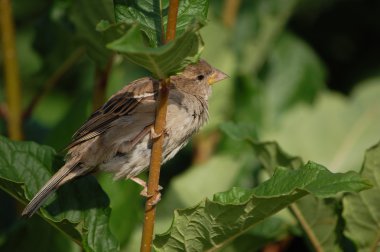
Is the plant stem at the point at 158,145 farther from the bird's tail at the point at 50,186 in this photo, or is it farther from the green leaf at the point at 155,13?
the bird's tail at the point at 50,186

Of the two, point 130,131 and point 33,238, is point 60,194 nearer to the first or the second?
point 33,238

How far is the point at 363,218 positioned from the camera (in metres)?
2.81

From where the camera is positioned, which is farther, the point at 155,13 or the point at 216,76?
the point at 216,76

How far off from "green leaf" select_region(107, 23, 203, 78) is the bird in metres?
1.07

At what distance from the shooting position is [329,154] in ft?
13.3

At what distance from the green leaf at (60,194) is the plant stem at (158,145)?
9.3 inches

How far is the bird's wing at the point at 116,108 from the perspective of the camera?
339 cm

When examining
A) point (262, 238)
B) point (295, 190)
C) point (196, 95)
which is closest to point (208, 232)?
point (295, 190)

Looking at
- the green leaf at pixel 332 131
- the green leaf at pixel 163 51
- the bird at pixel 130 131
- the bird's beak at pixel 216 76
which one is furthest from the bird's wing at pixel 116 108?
the green leaf at pixel 163 51

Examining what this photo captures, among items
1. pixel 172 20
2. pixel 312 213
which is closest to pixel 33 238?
pixel 312 213

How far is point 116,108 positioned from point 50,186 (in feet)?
2.25

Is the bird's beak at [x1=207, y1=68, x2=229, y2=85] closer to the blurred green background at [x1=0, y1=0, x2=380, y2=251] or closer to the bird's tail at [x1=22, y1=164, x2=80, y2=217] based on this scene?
the blurred green background at [x1=0, y1=0, x2=380, y2=251]

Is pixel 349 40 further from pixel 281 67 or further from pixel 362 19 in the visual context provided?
pixel 281 67

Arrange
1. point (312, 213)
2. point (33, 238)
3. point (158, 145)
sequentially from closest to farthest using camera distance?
point (158, 145) < point (312, 213) < point (33, 238)
